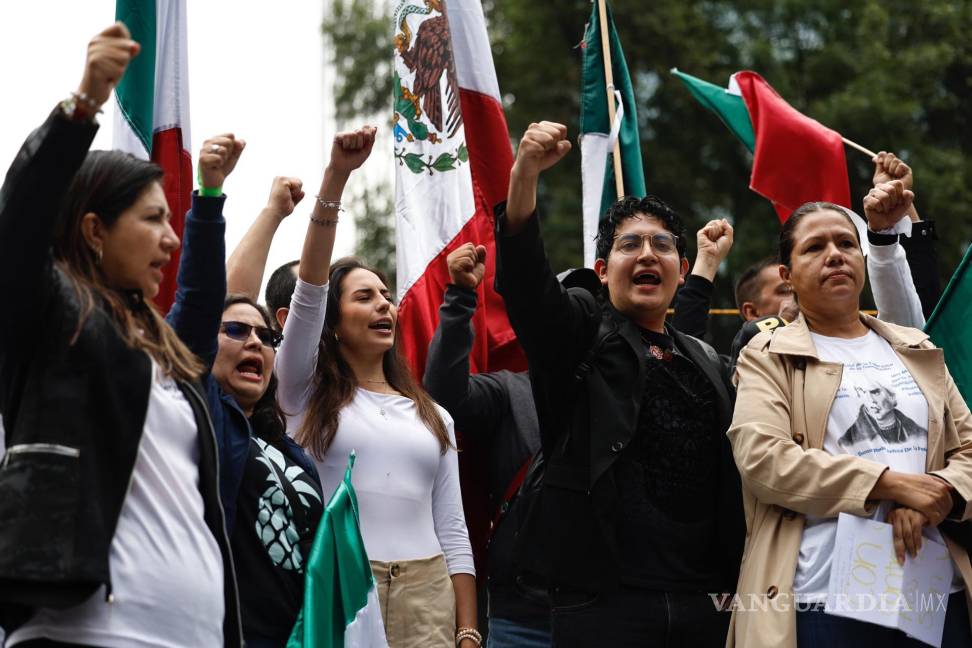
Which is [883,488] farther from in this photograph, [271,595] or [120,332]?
[120,332]

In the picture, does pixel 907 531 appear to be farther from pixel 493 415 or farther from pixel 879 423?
pixel 493 415

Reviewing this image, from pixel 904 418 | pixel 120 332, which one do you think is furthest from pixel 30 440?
pixel 904 418

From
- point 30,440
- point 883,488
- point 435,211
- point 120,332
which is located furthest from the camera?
point 435,211

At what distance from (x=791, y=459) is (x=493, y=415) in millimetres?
1355

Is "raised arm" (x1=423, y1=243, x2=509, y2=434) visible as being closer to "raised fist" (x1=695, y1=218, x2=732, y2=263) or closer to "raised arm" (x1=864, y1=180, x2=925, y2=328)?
"raised fist" (x1=695, y1=218, x2=732, y2=263)

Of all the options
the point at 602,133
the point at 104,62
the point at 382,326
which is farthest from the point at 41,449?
the point at 602,133

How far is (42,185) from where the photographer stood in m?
2.40

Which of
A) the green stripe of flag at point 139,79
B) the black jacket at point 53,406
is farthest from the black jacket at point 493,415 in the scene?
the black jacket at point 53,406

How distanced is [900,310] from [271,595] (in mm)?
2135

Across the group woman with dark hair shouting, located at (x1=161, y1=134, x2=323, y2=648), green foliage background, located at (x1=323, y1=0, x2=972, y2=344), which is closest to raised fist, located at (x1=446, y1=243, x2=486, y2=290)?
woman with dark hair shouting, located at (x1=161, y1=134, x2=323, y2=648)

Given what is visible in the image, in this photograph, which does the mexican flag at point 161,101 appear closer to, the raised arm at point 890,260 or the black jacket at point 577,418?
the black jacket at point 577,418

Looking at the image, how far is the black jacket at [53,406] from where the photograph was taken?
231 cm

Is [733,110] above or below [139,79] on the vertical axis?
above

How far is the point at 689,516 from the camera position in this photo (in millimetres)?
3498
